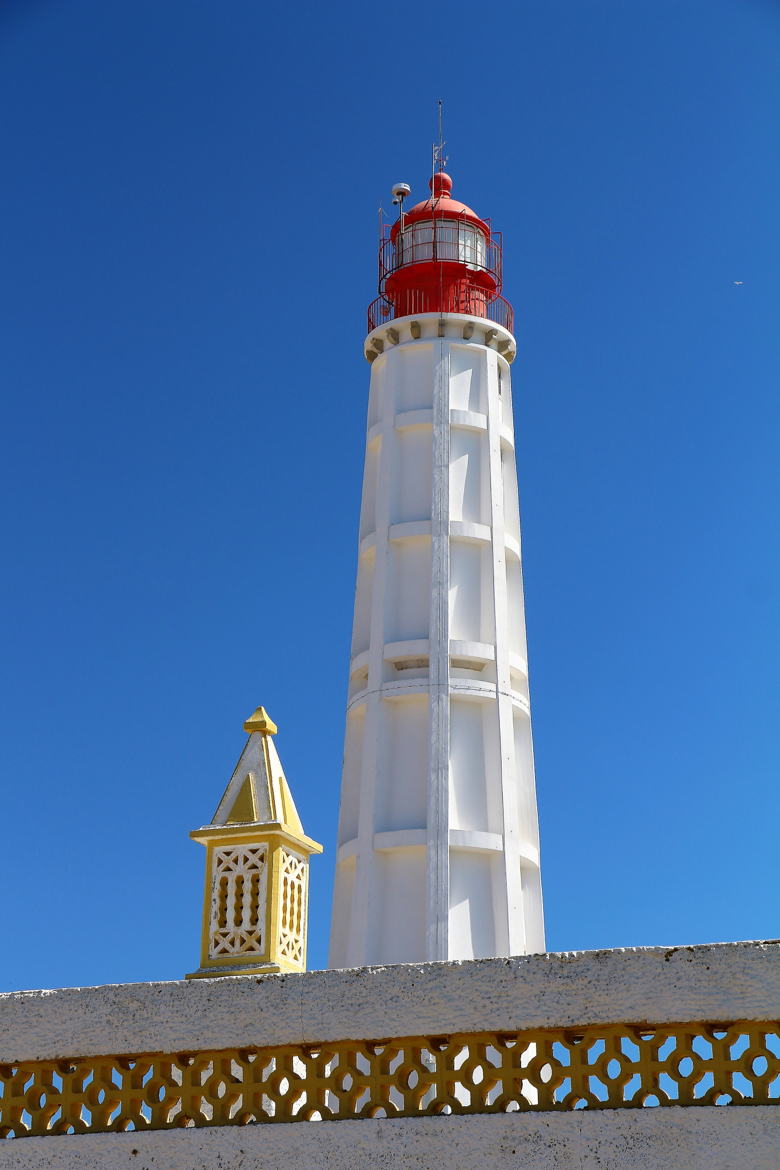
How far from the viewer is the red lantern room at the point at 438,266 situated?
25.2 meters

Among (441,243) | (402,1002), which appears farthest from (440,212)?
(402,1002)

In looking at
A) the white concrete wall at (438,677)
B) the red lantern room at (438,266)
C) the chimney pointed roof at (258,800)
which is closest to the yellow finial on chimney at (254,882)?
the chimney pointed roof at (258,800)

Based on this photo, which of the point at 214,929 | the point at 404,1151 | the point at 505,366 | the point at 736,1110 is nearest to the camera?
the point at 736,1110

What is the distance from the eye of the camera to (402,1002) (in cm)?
627

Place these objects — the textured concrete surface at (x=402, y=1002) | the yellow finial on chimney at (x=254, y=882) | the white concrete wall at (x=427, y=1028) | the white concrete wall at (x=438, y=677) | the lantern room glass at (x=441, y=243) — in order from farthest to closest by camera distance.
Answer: the lantern room glass at (x=441, y=243) → the white concrete wall at (x=438, y=677) → the yellow finial on chimney at (x=254, y=882) → the textured concrete surface at (x=402, y=1002) → the white concrete wall at (x=427, y=1028)

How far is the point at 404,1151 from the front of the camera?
19.8 ft

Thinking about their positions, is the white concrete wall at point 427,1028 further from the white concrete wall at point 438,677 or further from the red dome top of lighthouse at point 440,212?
the red dome top of lighthouse at point 440,212

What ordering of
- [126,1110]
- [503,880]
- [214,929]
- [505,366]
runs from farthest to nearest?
[505,366], [503,880], [214,929], [126,1110]

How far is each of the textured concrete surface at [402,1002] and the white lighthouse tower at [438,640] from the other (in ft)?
44.9

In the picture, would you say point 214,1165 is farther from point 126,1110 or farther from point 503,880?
point 503,880

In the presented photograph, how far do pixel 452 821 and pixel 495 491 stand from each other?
5662 millimetres

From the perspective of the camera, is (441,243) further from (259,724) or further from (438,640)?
(259,724)

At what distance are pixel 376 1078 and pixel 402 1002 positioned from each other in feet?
1.14

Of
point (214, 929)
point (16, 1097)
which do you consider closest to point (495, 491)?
point (214, 929)
